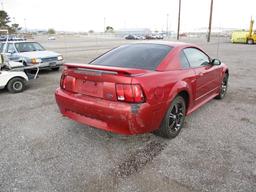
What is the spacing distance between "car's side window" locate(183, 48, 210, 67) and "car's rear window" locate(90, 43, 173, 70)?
478mm

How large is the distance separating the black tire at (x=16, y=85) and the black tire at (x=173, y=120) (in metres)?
4.71

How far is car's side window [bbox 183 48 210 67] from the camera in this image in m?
3.97

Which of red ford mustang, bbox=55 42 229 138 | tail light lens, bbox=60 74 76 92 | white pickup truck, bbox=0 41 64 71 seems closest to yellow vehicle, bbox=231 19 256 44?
white pickup truck, bbox=0 41 64 71

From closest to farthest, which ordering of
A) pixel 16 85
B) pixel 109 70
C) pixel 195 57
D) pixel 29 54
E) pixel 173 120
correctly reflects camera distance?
1. pixel 109 70
2. pixel 173 120
3. pixel 195 57
4. pixel 16 85
5. pixel 29 54

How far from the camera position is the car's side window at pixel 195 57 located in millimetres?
3970

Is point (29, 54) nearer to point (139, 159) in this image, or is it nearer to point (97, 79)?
point (97, 79)

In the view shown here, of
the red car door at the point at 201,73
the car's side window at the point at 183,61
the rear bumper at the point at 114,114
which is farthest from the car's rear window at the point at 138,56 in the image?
the rear bumper at the point at 114,114

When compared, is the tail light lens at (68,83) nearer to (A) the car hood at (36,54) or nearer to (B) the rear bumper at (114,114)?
(B) the rear bumper at (114,114)

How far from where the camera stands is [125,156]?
3051mm

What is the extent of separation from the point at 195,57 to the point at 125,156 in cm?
236

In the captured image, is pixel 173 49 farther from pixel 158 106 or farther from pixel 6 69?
pixel 6 69

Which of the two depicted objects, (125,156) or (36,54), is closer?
(125,156)

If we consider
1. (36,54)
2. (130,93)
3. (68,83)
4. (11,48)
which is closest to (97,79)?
(130,93)

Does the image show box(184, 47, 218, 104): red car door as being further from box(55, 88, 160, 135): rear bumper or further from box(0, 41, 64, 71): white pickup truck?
box(0, 41, 64, 71): white pickup truck
